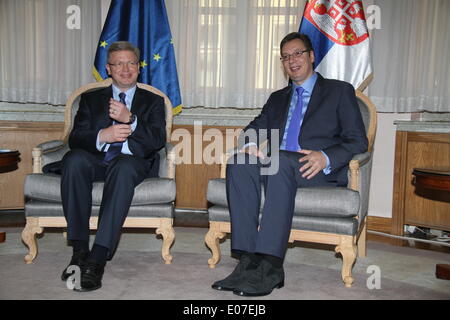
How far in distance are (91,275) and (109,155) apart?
75cm

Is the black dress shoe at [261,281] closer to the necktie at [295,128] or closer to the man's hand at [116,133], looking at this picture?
the necktie at [295,128]

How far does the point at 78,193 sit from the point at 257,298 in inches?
40.8

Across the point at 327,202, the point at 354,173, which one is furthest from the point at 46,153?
the point at 354,173

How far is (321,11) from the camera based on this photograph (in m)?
3.81

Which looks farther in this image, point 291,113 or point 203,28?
point 203,28

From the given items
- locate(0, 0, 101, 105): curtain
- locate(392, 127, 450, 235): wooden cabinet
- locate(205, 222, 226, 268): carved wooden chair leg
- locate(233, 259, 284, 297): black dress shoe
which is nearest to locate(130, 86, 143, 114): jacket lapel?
locate(205, 222, 226, 268): carved wooden chair leg

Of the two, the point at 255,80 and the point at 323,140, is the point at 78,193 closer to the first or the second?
the point at 323,140

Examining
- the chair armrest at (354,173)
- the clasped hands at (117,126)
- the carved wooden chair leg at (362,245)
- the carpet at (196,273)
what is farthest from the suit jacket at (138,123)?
the carved wooden chair leg at (362,245)

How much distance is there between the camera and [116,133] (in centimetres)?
284

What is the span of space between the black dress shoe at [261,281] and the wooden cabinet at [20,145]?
8.05 feet

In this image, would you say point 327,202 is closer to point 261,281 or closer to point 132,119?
point 261,281

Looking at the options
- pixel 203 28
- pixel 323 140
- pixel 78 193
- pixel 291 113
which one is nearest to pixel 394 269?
pixel 323 140

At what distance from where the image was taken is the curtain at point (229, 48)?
13.5 ft

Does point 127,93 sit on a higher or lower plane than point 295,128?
higher
